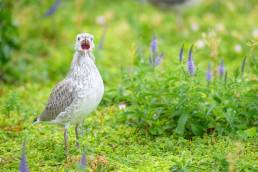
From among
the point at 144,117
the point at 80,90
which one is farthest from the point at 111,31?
the point at 80,90

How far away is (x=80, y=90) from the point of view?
211 inches

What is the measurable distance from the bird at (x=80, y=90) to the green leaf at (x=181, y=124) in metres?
0.88

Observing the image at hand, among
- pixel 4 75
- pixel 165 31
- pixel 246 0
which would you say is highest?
pixel 246 0

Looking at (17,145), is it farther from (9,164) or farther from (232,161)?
(232,161)

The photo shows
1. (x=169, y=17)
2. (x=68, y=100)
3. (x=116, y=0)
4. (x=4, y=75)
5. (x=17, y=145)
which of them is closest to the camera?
(x=68, y=100)

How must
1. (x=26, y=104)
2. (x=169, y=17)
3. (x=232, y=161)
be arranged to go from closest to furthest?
(x=232, y=161) → (x=26, y=104) → (x=169, y=17)

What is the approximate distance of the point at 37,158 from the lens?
18.6 ft

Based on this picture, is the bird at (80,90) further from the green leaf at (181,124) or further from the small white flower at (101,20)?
the small white flower at (101,20)

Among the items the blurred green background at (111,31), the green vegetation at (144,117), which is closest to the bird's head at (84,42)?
the green vegetation at (144,117)

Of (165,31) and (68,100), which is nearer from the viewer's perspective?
(68,100)

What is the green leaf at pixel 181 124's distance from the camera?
585cm

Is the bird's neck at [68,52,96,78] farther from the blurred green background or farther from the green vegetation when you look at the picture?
the blurred green background

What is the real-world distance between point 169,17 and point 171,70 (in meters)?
5.41

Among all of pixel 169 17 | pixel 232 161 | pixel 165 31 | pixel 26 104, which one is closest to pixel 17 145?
pixel 26 104
